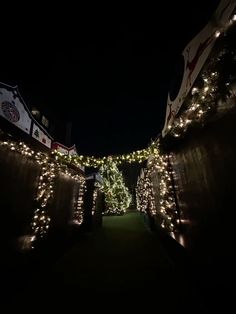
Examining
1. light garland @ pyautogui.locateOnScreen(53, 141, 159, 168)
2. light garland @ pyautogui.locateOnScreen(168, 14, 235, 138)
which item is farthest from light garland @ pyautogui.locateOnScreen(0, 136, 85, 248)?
light garland @ pyautogui.locateOnScreen(168, 14, 235, 138)

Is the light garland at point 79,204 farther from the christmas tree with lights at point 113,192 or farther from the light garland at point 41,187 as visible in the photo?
the christmas tree with lights at point 113,192

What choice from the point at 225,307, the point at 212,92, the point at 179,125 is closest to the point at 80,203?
the point at 179,125

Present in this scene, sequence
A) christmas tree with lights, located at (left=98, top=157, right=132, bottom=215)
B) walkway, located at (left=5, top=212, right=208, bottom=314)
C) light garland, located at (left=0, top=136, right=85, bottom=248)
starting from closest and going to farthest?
1. walkway, located at (left=5, top=212, right=208, bottom=314)
2. light garland, located at (left=0, top=136, right=85, bottom=248)
3. christmas tree with lights, located at (left=98, top=157, right=132, bottom=215)

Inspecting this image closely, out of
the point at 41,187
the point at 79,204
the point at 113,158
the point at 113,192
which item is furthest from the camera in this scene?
the point at 113,192

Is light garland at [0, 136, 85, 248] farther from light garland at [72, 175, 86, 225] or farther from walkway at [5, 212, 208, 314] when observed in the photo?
light garland at [72, 175, 86, 225]

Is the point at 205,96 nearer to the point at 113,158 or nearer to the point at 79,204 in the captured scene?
the point at 113,158

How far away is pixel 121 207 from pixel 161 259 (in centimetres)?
1305

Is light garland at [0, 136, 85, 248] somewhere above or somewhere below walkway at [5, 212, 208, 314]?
Result: above

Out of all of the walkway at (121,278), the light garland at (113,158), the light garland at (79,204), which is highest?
the light garland at (113,158)

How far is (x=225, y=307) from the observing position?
203 centimetres

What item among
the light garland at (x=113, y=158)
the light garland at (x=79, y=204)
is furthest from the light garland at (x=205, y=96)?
the light garland at (x=79, y=204)

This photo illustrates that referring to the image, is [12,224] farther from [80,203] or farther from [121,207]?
[121,207]

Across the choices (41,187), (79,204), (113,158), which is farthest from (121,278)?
(113,158)

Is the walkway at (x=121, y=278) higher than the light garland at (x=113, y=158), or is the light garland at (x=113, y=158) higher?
the light garland at (x=113, y=158)
